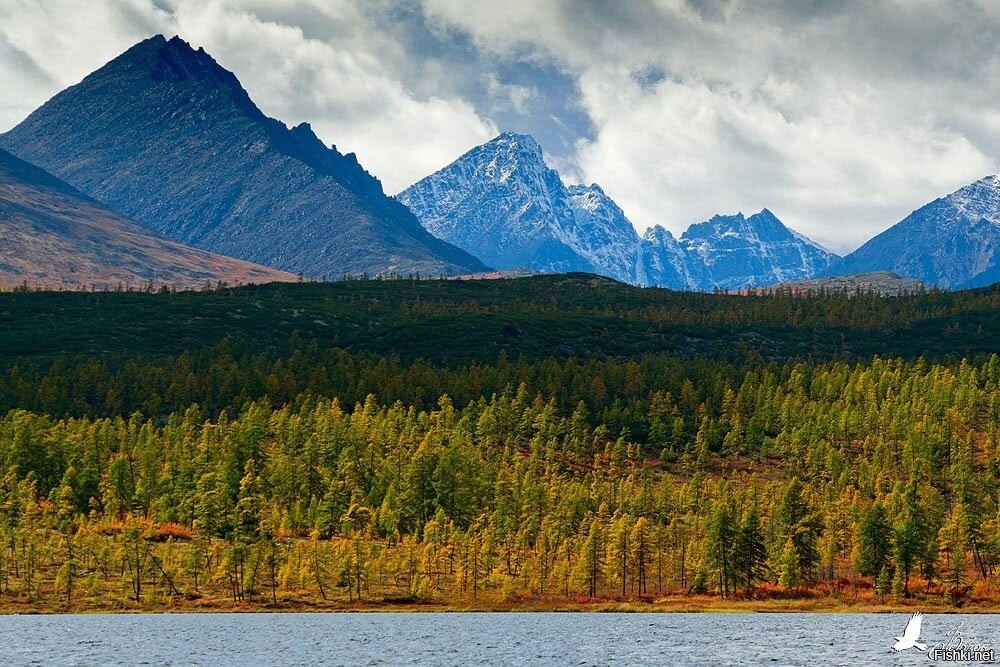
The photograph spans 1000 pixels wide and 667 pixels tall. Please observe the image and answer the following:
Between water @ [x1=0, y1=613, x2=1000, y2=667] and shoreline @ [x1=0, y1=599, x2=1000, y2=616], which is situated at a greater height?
water @ [x1=0, y1=613, x2=1000, y2=667]

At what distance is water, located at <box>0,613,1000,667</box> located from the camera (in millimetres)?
103744

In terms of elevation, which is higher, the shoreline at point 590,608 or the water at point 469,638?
the water at point 469,638

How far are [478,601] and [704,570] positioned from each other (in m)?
36.9

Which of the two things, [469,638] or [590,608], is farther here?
[590,608]

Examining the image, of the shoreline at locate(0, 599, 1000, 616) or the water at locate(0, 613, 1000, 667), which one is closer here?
the water at locate(0, 613, 1000, 667)

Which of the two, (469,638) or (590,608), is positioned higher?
(469,638)

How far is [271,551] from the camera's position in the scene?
167875 mm

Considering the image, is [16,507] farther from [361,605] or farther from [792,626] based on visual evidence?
[792,626]

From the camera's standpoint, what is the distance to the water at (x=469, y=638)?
10374 cm

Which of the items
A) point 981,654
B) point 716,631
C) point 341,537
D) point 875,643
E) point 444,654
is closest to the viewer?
point 981,654

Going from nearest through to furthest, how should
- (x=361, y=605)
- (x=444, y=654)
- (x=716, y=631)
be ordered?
(x=444, y=654) → (x=716, y=631) → (x=361, y=605)

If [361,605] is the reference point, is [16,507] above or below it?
above

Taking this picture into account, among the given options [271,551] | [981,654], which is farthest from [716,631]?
[271,551]

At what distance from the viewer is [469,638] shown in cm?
12469
